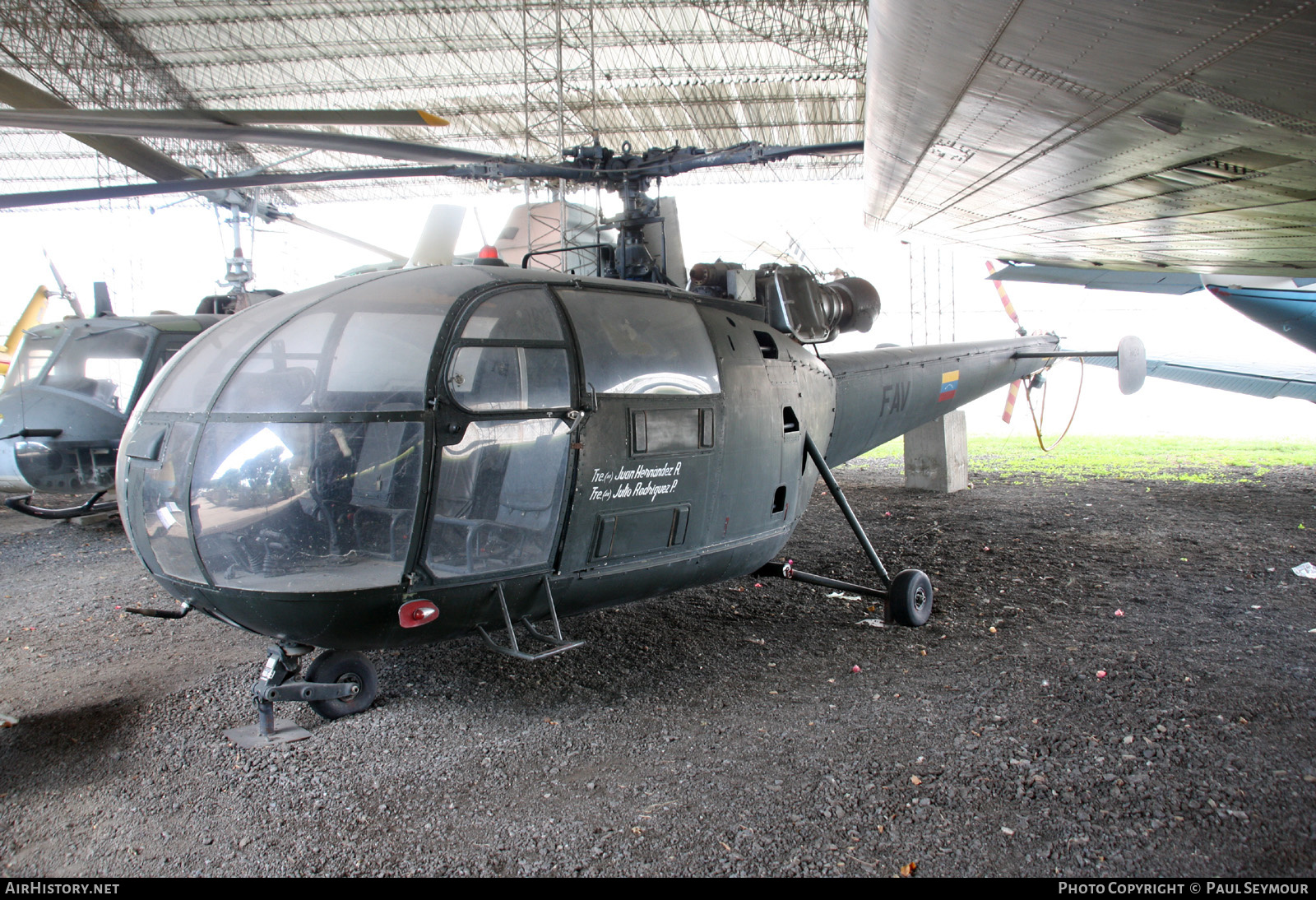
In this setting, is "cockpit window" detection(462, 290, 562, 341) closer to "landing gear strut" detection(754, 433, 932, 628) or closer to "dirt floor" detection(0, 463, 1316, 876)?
"dirt floor" detection(0, 463, 1316, 876)

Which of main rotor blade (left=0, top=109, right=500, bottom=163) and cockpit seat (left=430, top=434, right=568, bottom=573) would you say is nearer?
cockpit seat (left=430, top=434, right=568, bottom=573)

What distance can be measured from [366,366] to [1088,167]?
4.15 metres

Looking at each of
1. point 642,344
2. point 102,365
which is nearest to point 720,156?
point 642,344

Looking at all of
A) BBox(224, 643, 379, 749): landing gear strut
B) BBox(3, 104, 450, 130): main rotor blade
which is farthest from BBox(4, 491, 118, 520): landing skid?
BBox(224, 643, 379, 749): landing gear strut

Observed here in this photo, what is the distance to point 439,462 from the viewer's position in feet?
9.32

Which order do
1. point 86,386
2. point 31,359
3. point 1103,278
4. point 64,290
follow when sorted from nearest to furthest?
point 86,386
point 31,359
point 64,290
point 1103,278

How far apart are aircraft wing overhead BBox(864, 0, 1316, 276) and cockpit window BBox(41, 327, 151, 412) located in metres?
7.49

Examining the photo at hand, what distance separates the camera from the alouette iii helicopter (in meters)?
2.77

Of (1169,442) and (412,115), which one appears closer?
(412,115)

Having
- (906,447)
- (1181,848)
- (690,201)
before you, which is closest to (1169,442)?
(906,447)

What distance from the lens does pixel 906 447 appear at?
31.6ft

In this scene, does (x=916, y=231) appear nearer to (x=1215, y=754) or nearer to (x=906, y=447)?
(x=906, y=447)

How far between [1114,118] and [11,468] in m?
9.30

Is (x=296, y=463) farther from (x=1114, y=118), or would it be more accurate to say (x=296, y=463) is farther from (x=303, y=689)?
(x=1114, y=118)
